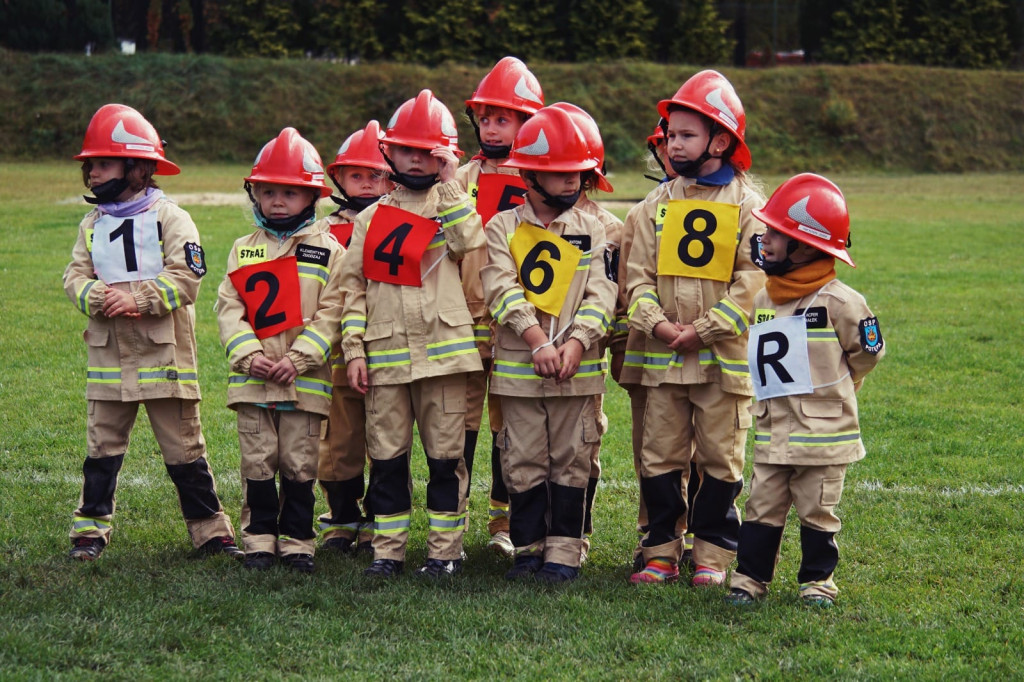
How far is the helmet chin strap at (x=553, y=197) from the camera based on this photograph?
5.08 meters

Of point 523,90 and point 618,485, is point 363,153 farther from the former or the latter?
point 618,485

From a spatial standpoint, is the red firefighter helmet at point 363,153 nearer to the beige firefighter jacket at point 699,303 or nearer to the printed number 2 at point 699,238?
the beige firefighter jacket at point 699,303

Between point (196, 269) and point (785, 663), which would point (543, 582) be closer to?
point (785, 663)

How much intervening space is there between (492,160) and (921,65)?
38.8 m

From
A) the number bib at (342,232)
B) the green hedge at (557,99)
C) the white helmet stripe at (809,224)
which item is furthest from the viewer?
the green hedge at (557,99)

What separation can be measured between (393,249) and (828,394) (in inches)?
79.5

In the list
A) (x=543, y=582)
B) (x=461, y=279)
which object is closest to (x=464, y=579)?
(x=543, y=582)

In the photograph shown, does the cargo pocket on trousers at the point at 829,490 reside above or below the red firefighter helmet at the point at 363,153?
below

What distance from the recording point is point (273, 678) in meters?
3.94

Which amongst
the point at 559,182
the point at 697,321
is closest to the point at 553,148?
the point at 559,182

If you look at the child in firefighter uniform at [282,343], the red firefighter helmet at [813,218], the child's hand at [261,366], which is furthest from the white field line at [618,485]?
the red firefighter helmet at [813,218]

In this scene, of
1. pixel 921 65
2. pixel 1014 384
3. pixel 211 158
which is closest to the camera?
pixel 1014 384

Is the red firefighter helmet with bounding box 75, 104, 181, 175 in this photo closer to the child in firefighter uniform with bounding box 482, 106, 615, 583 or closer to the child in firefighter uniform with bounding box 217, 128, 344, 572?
the child in firefighter uniform with bounding box 217, 128, 344, 572

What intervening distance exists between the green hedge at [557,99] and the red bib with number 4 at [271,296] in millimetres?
26176
